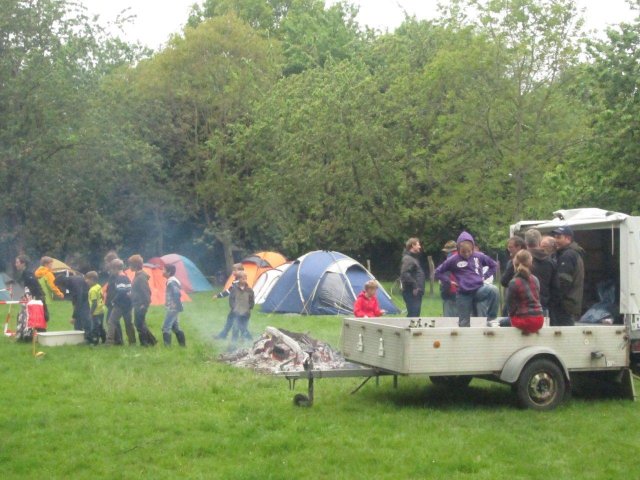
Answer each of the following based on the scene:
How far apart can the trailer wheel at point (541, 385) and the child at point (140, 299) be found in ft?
24.4

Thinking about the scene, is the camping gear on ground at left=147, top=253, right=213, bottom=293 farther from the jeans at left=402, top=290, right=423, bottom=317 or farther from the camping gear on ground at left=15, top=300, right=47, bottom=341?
the jeans at left=402, top=290, right=423, bottom=317

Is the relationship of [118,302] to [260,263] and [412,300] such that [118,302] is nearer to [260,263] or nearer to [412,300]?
[412,300]

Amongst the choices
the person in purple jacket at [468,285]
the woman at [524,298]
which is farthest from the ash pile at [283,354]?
the woman at [524,298]

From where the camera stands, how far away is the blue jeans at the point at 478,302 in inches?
423

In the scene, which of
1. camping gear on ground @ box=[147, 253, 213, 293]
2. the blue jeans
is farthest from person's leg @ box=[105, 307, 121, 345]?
camping gear on ground @ box=[147, 253, 213, 293]

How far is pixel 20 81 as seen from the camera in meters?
27.3

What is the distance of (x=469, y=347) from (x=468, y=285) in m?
1.89

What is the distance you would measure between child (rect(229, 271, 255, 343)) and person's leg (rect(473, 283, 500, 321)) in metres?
5.06

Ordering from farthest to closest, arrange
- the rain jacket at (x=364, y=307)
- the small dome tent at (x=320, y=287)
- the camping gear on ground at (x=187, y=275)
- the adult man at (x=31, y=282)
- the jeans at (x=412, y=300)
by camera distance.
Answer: the camping gear on ground at (x=187, y=275)
the small dome tent at (x=320, y=287)
the adult man at (x=31, y=282)
the jeans at (x=412, y=300)
the rain jacket at (x=364, y=307)

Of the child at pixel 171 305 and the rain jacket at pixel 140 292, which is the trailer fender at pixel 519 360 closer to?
the child at pixel 171 305

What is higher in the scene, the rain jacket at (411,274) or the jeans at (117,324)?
the rain jacket at (411,274)

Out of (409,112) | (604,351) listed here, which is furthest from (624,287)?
(409,112)

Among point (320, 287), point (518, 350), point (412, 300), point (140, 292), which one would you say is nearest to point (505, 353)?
point (518, 350)

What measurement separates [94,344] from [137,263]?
1.68 meters
